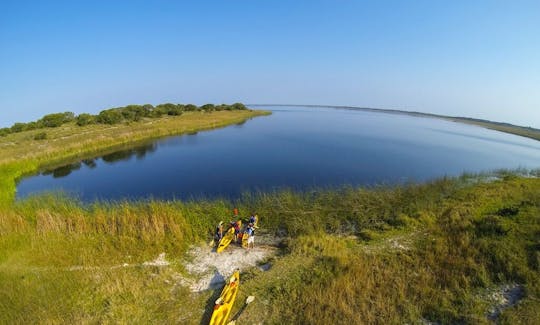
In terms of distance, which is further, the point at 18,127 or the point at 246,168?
the point at 18,127

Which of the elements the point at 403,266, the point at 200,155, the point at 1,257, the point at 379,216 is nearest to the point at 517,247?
the point at 403,266

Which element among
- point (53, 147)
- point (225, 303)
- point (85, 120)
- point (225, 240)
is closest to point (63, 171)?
point (53, 147)

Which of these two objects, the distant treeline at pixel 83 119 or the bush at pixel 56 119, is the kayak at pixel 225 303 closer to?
the distant treeline at pixel 83 119

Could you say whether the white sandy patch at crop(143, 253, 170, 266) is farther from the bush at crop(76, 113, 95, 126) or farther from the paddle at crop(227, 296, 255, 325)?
the bush at crop(76, 113, 95, 126)

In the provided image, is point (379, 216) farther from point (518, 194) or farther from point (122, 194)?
point (122, 194)

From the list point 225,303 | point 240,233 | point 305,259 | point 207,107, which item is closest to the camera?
point 225,303

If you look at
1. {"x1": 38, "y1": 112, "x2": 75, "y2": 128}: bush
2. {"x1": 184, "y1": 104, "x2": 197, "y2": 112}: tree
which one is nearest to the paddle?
{"x1": 38, "y1": 112, "x2": 75, "y2": 128}: bush

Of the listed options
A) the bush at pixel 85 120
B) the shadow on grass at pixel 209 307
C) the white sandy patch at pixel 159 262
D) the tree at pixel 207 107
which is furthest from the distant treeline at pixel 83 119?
the shadow on grass at pixel 209 307

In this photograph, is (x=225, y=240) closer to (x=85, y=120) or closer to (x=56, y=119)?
(x=85, y=120)
